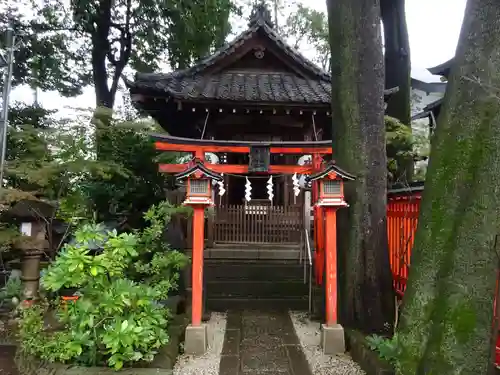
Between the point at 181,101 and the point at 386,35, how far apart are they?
6.82 meters

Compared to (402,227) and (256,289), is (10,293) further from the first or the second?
(402,227)

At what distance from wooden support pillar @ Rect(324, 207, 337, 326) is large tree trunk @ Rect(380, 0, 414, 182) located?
236 inches

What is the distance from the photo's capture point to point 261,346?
5590 mm

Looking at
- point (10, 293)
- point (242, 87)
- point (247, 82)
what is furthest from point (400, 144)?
point (10, 293)

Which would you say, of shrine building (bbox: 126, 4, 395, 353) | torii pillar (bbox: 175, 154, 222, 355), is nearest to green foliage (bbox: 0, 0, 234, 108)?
shrine building (bbox: 126, 4, 395, 353)

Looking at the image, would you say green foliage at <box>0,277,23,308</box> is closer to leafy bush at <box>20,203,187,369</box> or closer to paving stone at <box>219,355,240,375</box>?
leafy bush at <box>20,203,187,369</box>

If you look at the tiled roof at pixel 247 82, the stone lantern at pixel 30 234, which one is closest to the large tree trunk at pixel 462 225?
the tiled roof at pixel 247 82

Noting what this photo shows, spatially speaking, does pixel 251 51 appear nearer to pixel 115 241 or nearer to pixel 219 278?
pixel 219 278

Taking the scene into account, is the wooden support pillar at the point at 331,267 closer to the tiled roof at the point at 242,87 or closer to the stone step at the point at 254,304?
the stone step at the point at 254,304

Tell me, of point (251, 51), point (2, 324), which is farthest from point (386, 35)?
point (2, 324)

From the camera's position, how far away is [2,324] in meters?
6.03

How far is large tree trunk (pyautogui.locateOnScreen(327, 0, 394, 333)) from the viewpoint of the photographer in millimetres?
5438

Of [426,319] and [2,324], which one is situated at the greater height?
[426,319]

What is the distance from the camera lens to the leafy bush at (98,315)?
4.09m
